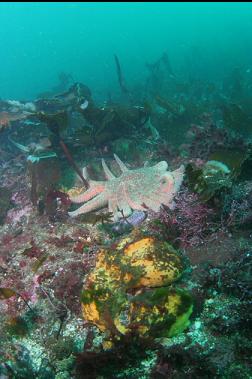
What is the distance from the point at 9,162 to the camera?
10070 millimetres

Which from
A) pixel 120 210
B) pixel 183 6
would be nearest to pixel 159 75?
pixel 120 210

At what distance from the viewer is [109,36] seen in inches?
3541

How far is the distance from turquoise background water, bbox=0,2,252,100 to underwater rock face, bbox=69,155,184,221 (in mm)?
22768

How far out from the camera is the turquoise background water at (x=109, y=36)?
4040 centimetres

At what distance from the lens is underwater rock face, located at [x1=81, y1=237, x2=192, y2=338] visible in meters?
3.69

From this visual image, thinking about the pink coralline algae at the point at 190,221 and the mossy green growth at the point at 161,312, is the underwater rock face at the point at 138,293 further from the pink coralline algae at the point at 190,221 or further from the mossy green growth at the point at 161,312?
the pink coralline algae at the point at 190,221

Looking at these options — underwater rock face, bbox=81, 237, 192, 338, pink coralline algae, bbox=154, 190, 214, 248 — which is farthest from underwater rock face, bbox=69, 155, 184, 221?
underwater rock face, bbox=81, 237, 192, 338

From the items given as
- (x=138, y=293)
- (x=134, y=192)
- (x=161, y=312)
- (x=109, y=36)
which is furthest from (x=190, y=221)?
(x=109, y=36)

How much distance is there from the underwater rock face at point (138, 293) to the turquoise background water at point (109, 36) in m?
25.2

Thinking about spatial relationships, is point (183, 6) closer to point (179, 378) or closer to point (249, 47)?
point (249, 47)

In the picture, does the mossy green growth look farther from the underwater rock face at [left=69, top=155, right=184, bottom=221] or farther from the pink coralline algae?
the underwater rock face at [left=69, top=155, right=184, bottom=221]

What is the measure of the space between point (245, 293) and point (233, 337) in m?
0.53

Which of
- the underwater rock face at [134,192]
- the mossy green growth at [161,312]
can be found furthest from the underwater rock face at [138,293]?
the underwater rock face at [134,192]

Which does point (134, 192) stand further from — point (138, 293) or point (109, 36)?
point (109, 36)
